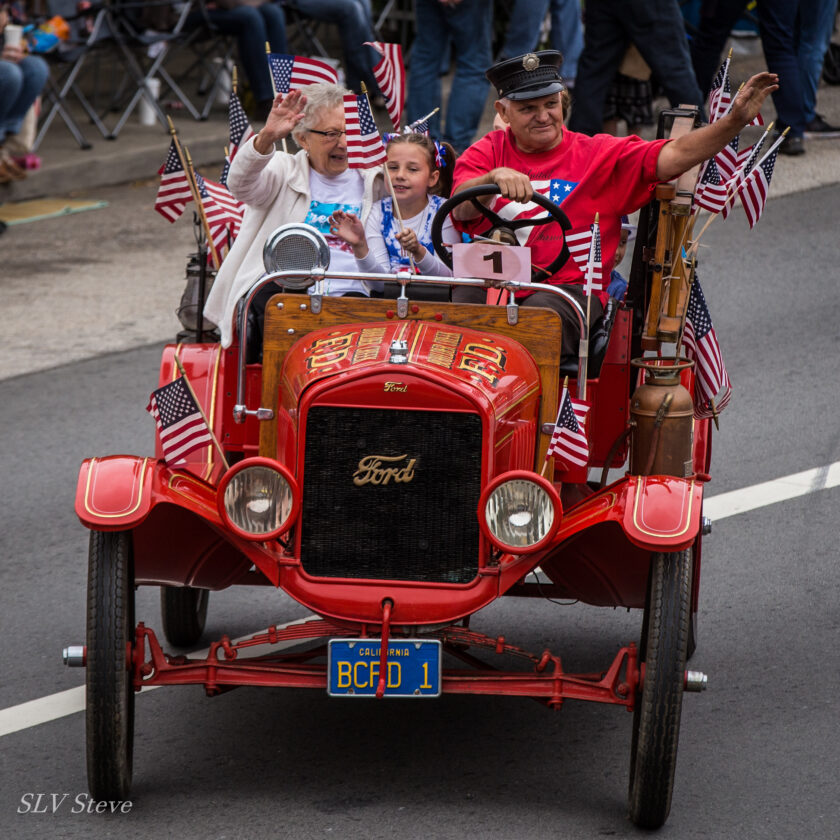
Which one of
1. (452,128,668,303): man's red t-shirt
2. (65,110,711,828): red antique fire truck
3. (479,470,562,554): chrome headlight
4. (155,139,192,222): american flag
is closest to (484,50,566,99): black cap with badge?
(452,128,668,303): man's red t-shirt

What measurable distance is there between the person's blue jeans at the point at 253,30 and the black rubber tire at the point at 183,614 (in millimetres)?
8290

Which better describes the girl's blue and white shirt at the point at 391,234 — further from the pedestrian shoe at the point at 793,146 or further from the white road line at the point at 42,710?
the pedestrian shoe at the point at 793,146

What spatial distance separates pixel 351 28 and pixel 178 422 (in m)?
9.29

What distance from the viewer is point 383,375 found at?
414cm

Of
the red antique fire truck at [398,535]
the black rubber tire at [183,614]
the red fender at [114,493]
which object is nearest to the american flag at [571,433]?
the red antique fire truck at [398,535]

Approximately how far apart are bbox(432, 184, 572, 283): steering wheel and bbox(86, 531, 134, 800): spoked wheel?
4.96 ft

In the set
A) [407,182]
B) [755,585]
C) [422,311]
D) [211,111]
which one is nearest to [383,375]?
[422,311]

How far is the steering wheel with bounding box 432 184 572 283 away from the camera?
4809 millimetres

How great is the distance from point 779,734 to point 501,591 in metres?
1.15

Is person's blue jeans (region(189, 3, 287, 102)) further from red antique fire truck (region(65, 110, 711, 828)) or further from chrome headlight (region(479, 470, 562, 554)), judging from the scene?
chrome headlight (region(479, 470, 562, 554))

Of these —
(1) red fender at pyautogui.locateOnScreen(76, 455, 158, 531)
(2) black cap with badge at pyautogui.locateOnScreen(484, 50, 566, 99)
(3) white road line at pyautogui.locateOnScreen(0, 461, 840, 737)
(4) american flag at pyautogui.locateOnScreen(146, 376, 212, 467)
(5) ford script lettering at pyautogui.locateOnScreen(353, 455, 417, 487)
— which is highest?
(2) black cap with badge at pyautogui.locateOnScreen(484, 50, 566, 99)

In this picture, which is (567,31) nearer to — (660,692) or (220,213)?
(220,213)

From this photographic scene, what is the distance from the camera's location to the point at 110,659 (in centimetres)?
398

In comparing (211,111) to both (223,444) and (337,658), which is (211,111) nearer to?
(223,444)
